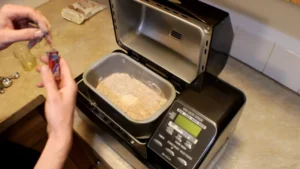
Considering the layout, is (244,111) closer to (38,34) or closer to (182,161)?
(182,161)

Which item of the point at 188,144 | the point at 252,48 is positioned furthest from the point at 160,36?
the point at 188,144

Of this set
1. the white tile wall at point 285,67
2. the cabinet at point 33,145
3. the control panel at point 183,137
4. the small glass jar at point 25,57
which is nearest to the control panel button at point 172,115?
the control panel at point 183,137

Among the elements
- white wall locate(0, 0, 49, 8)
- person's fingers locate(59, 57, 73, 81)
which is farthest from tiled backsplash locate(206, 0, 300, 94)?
white wall locate(0, 0, 49, 8)

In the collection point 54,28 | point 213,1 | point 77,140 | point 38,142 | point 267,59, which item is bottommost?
point 38,142

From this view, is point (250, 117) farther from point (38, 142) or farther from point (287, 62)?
point (38, 142)

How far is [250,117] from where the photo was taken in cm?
70

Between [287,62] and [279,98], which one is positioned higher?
[287,62]

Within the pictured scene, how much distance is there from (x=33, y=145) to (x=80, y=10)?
0.57 meters

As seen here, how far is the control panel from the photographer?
1.50 ft

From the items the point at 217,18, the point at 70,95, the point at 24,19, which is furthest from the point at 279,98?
the point at 24,19

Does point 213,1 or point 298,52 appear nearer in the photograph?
point 298,52

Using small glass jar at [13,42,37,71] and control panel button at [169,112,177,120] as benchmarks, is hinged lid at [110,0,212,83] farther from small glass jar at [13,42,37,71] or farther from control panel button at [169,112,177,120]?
small glass jar at [13,42,37,71]

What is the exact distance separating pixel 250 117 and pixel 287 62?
0.20m

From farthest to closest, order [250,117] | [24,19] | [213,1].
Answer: [213,1] < [250,117] < [24,19]
